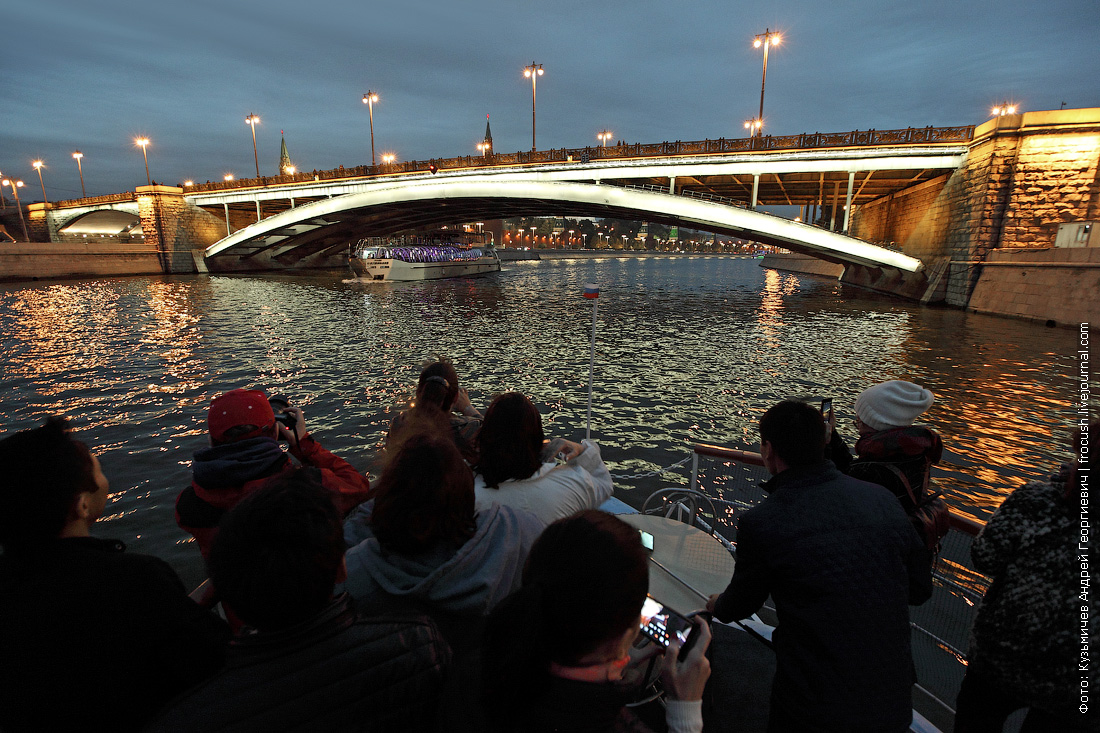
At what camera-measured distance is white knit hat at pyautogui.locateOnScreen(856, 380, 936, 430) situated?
2436mm

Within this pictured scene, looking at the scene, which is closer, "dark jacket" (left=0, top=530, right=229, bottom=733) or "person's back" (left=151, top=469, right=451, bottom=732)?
"person's back" (left=151, top=469, right=451, bottom=732)

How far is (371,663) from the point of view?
47.8 inches

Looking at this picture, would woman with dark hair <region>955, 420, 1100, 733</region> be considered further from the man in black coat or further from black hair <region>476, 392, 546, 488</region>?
black hair <region>476, 392, 546, 488</region>

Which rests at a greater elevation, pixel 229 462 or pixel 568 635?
pixel 568 635

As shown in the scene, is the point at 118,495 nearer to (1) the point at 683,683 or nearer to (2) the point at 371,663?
(2) the point at 371,663

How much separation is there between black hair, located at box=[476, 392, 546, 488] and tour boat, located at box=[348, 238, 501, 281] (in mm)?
36463

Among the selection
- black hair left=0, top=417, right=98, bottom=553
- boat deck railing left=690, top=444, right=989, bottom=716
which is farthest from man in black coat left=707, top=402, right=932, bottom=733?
black hair left=0, top=417, right=98, bottom=553

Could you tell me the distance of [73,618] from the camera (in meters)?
1.29

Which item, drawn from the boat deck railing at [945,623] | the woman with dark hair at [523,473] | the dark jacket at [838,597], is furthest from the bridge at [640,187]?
the dark jacket at [838,597]

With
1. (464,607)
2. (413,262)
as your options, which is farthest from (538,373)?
(413,262)

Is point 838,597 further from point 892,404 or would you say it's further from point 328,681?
point 328,681

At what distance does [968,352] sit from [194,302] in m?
29.7

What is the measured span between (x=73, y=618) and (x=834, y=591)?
7.17 ft

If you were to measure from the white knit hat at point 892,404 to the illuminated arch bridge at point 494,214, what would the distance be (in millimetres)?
24010
